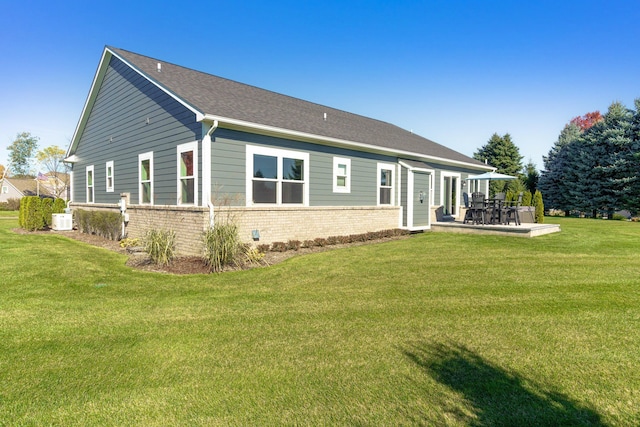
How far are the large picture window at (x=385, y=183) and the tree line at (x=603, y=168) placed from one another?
20.4 m

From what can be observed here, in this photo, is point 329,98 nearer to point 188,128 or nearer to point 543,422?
point 188,128

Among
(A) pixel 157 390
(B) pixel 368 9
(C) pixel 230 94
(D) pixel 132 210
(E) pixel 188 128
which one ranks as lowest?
(A) pixel 157 390

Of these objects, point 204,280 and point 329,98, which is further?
point 329,98

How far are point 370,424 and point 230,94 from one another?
38.0ft

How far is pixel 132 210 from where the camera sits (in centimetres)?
1220

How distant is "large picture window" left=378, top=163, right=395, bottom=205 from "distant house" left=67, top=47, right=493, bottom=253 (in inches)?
1.8

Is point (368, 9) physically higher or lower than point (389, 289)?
higher

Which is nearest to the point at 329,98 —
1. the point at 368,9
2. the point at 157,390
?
the point at 368,9

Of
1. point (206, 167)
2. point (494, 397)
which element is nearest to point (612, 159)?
point (206, 167)

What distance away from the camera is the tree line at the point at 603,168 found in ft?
79.7

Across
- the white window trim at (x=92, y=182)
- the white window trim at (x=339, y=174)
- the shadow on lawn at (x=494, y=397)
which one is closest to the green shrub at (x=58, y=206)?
the white window trim at (x=92, y=182)

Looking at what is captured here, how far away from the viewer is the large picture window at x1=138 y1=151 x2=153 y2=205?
11613 millimetres

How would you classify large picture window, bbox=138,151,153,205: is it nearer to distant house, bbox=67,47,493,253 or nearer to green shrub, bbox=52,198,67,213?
distant house, bbox=67,47,493,253

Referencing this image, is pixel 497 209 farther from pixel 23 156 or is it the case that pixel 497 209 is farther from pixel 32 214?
pixel 23 156
